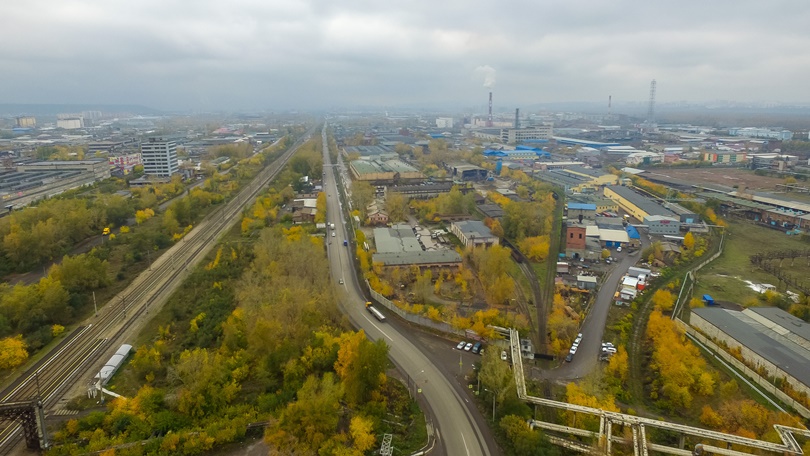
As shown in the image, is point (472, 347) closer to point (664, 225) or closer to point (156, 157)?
point (664, 225)

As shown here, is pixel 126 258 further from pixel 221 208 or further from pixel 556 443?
pixel 556 443

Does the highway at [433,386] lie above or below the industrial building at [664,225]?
below

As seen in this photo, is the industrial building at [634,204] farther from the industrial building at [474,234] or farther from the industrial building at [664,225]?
the industrial building at [474,234]

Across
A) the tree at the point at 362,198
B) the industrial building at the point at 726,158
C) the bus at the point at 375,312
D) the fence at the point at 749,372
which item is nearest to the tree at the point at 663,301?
the fence at the point at 749,372

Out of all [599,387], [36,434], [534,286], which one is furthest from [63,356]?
[534,286]

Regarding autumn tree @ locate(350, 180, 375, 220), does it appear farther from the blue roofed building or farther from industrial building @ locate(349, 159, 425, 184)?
the blue roofed building

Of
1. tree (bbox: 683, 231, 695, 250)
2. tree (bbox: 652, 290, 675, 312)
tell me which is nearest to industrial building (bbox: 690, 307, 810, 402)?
tree (bbox: 652, 290, 675, 312)
